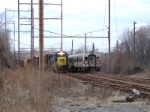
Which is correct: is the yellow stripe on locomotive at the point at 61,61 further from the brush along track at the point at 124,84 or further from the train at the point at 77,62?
the brush along track at the point at 124,84

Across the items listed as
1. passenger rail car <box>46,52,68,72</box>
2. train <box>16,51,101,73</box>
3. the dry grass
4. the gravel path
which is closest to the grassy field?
the dry grass

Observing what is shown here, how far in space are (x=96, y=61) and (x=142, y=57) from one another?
37.0 metres

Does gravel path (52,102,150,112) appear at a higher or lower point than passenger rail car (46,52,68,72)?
lower

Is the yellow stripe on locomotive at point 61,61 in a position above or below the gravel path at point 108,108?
above

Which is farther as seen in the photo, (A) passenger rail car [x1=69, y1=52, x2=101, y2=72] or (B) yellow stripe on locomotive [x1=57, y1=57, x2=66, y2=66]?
(B) yellow stripe on locomotive [x1=57, y1=57, x2=66, y2=66]

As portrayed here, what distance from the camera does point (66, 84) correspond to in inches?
906

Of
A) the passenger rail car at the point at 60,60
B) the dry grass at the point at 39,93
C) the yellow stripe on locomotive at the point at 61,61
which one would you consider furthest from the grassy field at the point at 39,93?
the yellow stripe on locomotive at the point at 61,61

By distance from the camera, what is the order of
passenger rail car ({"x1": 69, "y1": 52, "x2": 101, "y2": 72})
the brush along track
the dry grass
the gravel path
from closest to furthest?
the dry grass < the gravel path < the brush along track < passenger rail car ({"x1": 69, "y1": 52, "x2": 101, "y2": 72})

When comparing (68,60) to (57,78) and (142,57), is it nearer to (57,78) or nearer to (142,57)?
(57,78)

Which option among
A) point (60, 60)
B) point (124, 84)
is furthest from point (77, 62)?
point (124, 84)

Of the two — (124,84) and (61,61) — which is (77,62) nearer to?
(61,61)

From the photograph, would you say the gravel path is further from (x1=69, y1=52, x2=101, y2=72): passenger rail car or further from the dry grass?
(x1=69, y1=52, x2=101, y2=72): passenger rail car

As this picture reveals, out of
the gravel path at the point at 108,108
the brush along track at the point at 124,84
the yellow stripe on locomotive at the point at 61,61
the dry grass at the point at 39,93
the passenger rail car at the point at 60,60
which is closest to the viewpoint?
the dry grass at the point at 39,93


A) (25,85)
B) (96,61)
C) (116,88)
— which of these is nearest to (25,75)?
(25,85)
